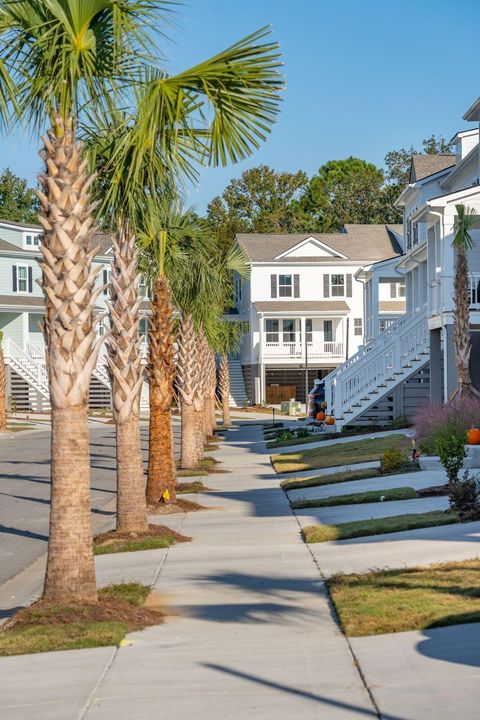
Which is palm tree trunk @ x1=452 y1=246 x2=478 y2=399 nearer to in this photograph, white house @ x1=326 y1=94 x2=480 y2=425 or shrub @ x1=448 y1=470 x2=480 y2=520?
white house @ x1=326 y1=94 x2=480 y2=425

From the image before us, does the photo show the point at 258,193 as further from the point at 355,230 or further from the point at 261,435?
the point at 261,435

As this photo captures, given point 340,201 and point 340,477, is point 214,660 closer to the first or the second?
point 340,477

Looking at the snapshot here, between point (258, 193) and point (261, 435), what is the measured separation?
55473 millimetres

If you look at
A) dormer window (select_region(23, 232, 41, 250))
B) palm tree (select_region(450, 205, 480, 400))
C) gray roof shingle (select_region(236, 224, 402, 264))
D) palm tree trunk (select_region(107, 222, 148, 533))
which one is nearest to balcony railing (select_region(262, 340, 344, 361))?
gray roof shingle (select_region(236, 224, 402, 264))

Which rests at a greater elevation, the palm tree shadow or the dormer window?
the dormer window

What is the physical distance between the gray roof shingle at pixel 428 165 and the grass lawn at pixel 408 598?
3591cm

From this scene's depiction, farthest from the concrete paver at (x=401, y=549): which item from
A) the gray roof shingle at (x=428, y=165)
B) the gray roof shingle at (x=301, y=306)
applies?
the gray roof shingle at (x=301, y=306)

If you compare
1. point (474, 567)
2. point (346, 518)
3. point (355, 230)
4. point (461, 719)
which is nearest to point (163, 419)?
point (346, 518)

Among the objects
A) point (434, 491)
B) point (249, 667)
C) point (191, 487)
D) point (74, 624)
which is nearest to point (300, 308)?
point (191, 487)

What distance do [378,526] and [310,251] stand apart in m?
58.1

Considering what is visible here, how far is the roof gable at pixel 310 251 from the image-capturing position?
72.4m

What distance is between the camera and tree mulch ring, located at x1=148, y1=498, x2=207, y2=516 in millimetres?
19184

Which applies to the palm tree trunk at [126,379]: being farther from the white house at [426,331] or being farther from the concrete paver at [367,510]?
the white house at [426,331]

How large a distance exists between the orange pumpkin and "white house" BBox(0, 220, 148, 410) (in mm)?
44202
